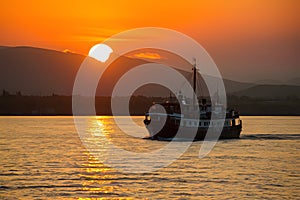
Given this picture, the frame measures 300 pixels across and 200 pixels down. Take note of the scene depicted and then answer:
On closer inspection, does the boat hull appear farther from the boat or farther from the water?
the water

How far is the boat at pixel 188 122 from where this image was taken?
106312 millimetres

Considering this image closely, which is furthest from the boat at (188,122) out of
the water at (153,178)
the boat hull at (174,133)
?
the water at (153,178)

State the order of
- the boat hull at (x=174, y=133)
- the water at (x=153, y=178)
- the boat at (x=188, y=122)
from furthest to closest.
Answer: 1. the boat hull at (x=174, y=133)
2. the boat at (x=188, y=122)
3. the water at (x=153, y=178)

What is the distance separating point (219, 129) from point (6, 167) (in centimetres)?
6187

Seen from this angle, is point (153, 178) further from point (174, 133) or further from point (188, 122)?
point (174, 133)

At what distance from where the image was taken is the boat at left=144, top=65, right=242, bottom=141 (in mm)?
106312

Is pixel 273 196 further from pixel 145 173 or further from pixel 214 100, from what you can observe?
pixel 214 100

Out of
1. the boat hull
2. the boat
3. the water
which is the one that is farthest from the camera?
the boat hull

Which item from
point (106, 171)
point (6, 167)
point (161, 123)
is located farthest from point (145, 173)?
point (161, 123)

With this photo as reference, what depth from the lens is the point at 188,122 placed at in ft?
349

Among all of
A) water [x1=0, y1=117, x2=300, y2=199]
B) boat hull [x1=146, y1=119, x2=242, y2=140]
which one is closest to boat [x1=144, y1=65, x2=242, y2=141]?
boat hull [x1=146, y1=119, x2=242, y2=140]

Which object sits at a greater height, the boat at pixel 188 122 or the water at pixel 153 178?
the boat at pixel 188 122

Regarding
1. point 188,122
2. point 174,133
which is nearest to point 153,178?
point 188,122

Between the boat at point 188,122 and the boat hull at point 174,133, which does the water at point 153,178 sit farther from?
the boat hull at point 174,133
